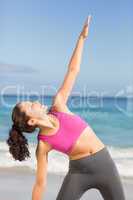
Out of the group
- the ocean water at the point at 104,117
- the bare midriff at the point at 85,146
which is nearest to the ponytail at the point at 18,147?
the bare midriff at the point at 85,146

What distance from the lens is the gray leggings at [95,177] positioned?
2.06 metres

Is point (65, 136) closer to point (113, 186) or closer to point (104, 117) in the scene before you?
point (113, 186)

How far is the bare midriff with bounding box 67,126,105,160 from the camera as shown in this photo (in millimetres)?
2057

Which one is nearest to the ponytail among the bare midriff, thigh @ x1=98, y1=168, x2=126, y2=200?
the bare midriff

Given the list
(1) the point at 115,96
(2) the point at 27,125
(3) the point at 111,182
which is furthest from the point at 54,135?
(1) the point at 115,96

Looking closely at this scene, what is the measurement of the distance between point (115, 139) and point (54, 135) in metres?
5.05

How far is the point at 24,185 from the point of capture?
13.0 ft

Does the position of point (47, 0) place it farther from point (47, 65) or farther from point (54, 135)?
point (54, 135)

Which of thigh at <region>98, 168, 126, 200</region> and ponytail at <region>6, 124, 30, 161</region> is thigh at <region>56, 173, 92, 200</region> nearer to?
thigh at <region>98, 168, 126, 200</region>

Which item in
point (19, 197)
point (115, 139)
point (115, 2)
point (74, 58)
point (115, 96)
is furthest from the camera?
point (115, 2)

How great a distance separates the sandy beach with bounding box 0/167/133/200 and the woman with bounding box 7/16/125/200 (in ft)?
4.87

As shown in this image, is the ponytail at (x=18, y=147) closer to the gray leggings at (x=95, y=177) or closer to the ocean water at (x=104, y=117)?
the gray leggings at (x=95, y=177)

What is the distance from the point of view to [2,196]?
3.59 meters

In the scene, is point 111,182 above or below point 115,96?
above
